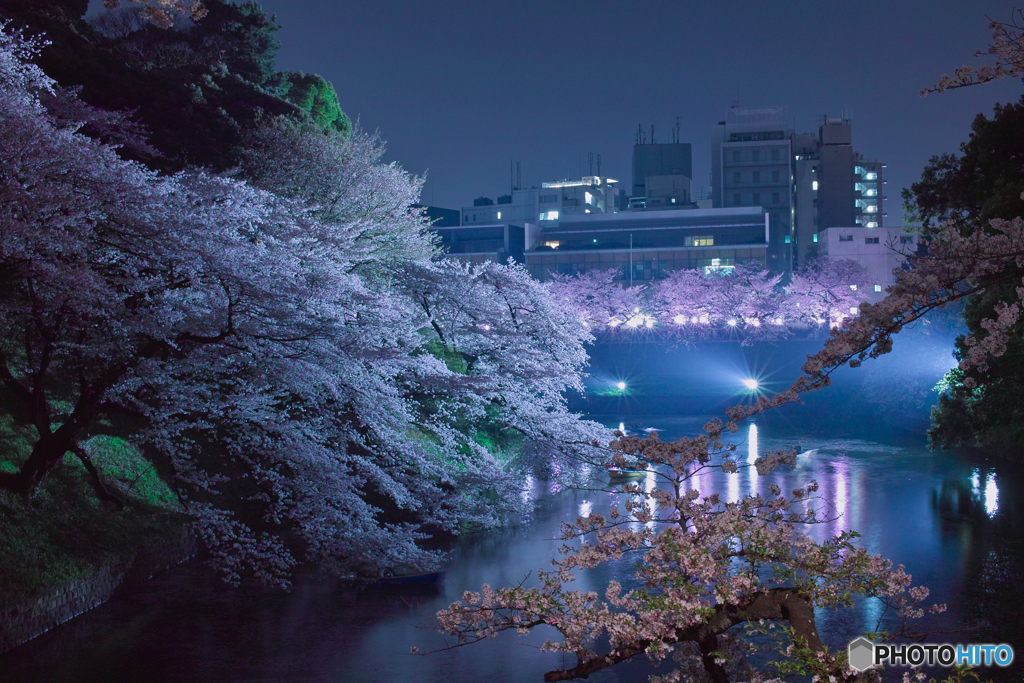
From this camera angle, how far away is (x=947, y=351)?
135 ft

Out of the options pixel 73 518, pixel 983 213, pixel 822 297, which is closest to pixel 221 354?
pixel 73 518

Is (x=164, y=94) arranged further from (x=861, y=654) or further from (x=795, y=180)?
(x=795, y=180)

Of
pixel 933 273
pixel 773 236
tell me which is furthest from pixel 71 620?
pixel 773 236

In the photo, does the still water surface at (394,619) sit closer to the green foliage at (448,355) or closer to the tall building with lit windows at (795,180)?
the green foliage at (448,355)

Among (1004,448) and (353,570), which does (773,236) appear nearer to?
(1004,448)

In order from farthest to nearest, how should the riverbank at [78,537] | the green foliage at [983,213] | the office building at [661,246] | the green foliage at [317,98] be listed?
the office building at [661,246] < the green foliage at [317,98] < the green foliage at [983,213] < the riverbank at [78,537]

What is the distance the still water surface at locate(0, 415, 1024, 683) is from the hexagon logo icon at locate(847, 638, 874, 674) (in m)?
5.48

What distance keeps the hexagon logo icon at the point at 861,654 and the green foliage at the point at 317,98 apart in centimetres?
2301

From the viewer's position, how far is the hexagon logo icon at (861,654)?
462cm

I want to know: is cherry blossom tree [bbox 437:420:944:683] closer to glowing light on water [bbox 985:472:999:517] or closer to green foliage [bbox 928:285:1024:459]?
green foliage [bbox 928:285:1024:459]

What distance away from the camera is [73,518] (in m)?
12.2

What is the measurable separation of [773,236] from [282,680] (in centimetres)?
7296

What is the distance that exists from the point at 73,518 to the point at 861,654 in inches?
450

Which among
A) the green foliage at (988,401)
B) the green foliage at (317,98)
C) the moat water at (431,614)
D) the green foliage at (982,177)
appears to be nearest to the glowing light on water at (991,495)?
the moat water at (431,614)
